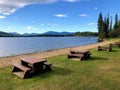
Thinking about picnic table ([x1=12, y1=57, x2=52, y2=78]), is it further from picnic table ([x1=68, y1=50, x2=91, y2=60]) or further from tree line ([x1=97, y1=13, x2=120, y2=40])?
tree line ([x1=97, y1=13, x2=120, y2=40])

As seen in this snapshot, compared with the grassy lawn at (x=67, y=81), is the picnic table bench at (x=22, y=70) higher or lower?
higher

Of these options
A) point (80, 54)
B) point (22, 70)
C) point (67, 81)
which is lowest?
point (67, 81)

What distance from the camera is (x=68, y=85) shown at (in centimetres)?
903

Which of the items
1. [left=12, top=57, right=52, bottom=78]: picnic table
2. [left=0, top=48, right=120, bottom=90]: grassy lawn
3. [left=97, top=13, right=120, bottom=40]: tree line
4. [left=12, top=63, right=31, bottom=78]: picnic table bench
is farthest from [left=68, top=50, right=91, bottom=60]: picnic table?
[left=97, top=13, right=120, bottom=40]: tree line

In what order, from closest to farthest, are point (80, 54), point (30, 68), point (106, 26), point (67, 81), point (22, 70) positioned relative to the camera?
point (67, 81), point (22, 70), point (30, 68), point (80, 54), point (106, 26)

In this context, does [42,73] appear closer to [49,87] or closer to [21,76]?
[21,76]

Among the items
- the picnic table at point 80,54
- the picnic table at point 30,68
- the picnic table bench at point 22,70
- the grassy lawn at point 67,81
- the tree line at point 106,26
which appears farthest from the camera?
the tree line at point 106,26

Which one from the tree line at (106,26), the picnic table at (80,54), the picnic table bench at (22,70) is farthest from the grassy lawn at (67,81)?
the tree line at (106,26)

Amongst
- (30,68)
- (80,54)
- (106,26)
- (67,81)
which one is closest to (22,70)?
(30,68)

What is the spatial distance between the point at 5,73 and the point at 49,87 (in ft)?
14.7

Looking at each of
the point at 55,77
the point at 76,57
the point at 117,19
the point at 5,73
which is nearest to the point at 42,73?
the point at 55,77

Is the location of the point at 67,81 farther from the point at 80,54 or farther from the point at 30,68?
the point at 80,54

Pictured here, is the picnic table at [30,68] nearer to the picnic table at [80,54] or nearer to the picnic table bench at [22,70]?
the picnic table bench at [22,70]

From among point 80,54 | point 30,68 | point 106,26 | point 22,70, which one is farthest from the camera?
point 106,26
